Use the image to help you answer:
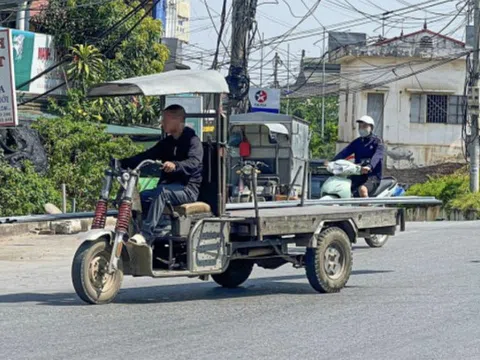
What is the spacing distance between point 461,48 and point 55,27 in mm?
29624

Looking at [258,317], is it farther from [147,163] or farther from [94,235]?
[147,163]

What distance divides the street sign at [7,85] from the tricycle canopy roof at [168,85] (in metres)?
6.98

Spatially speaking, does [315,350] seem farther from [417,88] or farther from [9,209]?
[417,88]

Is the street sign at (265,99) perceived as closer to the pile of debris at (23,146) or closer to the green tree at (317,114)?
the pile of debris at (23,146)

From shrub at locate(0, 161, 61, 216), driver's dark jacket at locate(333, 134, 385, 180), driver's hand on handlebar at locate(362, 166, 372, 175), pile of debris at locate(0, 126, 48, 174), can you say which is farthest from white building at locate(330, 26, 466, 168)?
driver's hand on handlebar at locate(362, 166, 372, 175)

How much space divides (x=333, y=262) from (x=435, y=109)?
46418 mm

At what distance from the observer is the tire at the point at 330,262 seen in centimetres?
1134

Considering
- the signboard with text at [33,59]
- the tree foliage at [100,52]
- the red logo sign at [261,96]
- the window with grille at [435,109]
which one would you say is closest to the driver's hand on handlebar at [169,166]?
the signboard with text at [33,59]

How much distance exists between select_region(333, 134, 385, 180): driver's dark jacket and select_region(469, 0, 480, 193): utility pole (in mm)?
18726

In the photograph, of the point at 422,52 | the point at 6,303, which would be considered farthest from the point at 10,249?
the point at 422,52

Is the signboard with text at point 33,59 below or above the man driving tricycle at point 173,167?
above

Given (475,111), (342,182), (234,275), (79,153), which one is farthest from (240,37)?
(234,275)

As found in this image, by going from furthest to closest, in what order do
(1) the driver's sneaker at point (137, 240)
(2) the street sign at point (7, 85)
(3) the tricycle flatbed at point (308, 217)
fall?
1. (2) the street sign at point (7, 85)
2. (3) the tricycle flatbed at point (308, 217)
3. (1) the driver's sneaker at point (137, 240)

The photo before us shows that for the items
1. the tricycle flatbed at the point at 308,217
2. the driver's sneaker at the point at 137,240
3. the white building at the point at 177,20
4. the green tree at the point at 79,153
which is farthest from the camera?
the white building at the point at 177,20
